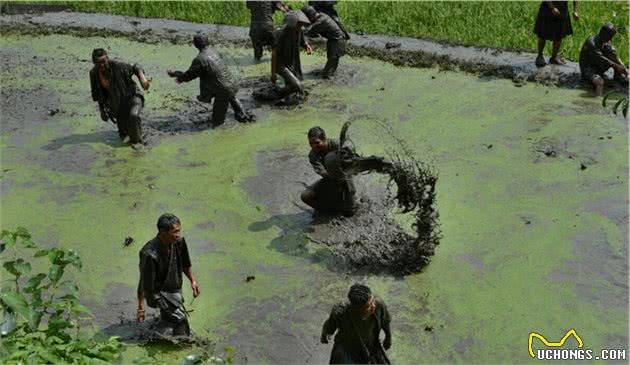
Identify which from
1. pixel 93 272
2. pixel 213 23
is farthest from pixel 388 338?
pixel 213 23

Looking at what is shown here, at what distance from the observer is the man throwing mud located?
8.43 meters

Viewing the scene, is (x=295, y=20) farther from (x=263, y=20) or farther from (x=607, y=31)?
(x=607, y=31)

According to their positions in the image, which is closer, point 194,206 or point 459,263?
point 459,263

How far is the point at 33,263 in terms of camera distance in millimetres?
8297

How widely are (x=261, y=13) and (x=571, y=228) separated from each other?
21.3 feet

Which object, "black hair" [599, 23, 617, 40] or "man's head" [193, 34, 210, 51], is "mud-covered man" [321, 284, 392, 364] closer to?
"man's head" [193, 34, 210, 51]

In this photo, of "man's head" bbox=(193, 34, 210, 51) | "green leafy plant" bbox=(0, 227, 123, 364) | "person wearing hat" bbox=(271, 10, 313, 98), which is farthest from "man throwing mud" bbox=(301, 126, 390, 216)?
Result: "green leafy plant" bbox=(0, 227, 123, 364)

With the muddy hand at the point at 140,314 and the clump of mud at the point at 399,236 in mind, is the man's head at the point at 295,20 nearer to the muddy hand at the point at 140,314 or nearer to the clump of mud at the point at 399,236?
the clump of mud at the point at 399,236

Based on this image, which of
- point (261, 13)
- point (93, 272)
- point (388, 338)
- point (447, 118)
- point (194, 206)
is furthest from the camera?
point (261, 13)

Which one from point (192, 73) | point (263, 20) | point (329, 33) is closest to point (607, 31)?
point (329, 33)

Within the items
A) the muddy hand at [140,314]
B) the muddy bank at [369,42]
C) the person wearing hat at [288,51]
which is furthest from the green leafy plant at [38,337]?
the muddy bank at [369,42]

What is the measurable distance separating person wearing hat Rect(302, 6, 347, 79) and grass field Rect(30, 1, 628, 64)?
2.46 m

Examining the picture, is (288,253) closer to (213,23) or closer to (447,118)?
(447,118)

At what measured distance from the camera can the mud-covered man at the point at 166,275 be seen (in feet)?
22.2
